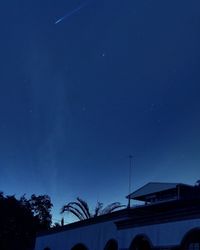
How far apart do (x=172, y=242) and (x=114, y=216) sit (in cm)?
643

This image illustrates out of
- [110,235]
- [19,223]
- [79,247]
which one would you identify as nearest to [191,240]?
[110,235]

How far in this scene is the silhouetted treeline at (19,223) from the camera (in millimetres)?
46531

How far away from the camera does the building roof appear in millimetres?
24906

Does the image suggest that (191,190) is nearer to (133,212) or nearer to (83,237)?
(133,212)

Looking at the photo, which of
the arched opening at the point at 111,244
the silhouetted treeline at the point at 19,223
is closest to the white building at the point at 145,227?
the arched opening at the point at 111,244

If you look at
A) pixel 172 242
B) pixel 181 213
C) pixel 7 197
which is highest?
pixel 7 197

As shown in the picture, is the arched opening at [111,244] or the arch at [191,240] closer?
the arch at [191,240]

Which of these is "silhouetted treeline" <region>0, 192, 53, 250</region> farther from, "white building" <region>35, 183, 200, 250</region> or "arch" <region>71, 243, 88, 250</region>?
"arch" <region>71, 243, 88, 250</region>

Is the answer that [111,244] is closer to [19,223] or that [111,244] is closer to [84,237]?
[84,237]

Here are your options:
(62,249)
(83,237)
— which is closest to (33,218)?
(62,249)

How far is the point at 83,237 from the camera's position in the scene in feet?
84.5

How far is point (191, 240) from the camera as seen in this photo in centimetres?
1553

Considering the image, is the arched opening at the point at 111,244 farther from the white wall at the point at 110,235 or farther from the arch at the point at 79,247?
the arch at the point at 79,247

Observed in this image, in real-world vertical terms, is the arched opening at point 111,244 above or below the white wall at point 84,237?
below
